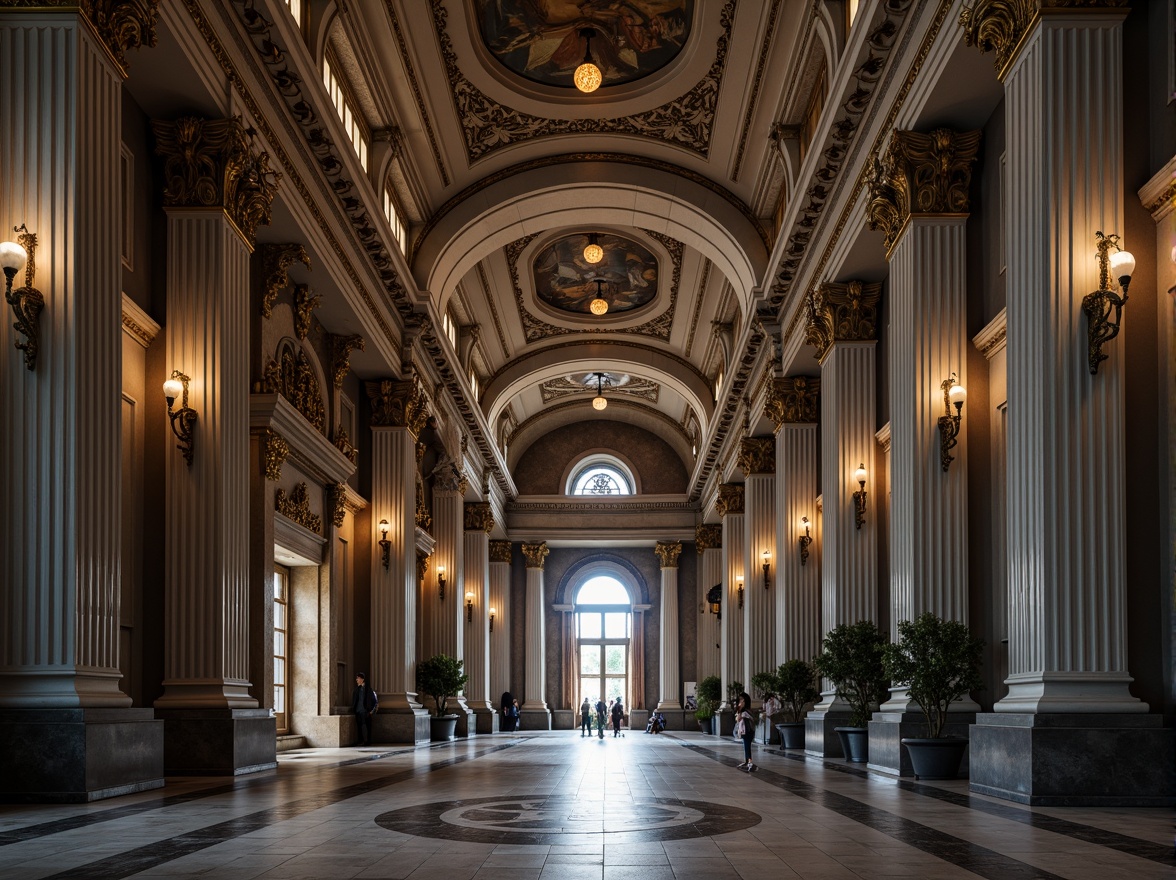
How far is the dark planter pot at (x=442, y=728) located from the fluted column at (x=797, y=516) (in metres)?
7.74

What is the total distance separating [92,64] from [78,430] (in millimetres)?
2883

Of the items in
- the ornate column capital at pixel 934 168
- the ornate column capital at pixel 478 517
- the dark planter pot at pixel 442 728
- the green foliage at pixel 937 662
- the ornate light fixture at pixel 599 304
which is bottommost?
the dark planter pot at pixel 442 728

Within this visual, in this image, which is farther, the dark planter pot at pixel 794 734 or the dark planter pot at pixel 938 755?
the dark planter pot at pixel 794 734

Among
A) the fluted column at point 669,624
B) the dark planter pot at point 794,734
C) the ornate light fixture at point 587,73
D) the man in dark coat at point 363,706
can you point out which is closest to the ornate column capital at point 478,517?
the fluted column at point 669,624

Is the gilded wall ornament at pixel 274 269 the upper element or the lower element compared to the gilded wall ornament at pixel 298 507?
upper

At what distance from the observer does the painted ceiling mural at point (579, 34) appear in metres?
17.9

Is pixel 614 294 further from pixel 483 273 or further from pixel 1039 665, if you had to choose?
pixel 1039 665

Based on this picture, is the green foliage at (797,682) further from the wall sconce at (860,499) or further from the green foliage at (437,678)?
the green foliage at (437,678)

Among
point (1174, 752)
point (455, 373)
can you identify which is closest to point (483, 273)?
point (455, 373)

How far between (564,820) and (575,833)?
0.86 m

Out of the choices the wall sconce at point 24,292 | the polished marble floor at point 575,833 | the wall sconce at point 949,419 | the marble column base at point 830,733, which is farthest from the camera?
the marble column base at point 830,733

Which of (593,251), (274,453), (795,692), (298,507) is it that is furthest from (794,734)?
(593,251)

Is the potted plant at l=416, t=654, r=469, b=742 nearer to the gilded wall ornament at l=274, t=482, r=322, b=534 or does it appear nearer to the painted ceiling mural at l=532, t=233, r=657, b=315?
the gilded wall ornament at l=274, t=482, r=322, b=534

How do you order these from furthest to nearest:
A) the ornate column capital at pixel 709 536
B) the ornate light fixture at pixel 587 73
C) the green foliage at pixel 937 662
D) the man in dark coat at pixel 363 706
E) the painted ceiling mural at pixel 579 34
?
the ornate column capital at pixel 709 536 → the man in dark coat at pixel 363 706 → the ornate light fixture at pixel 587 73 → the painted ceiling mural at pixel 579 34 → the green foliage at pixel 937 662
